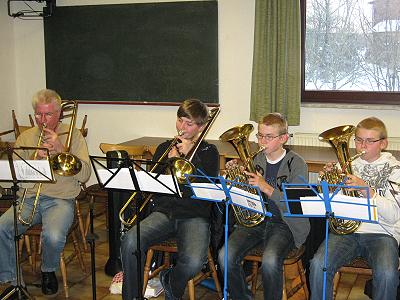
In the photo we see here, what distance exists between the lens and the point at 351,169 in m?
3.21

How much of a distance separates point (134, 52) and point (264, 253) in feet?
10.6

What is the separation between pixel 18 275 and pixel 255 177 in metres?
1.68

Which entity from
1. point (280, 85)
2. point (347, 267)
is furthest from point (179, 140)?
point (280, 85)

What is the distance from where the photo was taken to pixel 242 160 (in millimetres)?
3359

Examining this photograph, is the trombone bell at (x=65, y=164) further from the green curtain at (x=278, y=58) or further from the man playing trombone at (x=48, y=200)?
the green curtain at (x=278, y=58)

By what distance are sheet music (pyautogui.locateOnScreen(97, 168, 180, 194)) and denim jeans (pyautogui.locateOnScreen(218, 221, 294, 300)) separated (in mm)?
586

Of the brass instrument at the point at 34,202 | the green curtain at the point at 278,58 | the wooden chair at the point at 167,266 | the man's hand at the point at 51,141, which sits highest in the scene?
the green curtain at the point at 278,58

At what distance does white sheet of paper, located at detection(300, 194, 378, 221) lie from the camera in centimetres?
279

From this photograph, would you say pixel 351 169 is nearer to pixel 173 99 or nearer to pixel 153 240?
pixel 153 240

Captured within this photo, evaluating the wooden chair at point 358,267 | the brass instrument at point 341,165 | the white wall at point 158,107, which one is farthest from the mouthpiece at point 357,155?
the white wall at point 158,107

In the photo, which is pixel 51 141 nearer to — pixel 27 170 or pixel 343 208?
pixel 27 170

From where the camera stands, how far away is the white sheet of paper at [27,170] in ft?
11.2

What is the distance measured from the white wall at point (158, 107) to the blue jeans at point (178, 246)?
2.24 metres

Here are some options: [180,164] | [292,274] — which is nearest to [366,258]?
[292,274]
